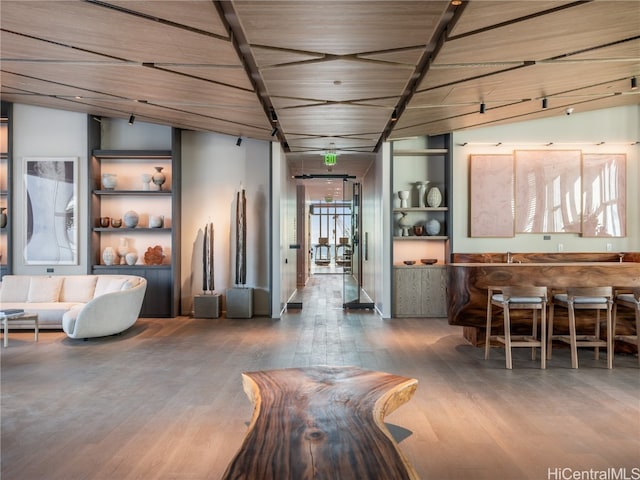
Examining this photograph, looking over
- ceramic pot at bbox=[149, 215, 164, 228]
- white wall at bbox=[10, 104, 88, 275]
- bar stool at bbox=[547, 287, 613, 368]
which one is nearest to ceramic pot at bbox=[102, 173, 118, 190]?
white wall at bbox=[10, 104, 88, 275]

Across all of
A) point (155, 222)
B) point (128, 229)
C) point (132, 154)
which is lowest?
point (128, 229)

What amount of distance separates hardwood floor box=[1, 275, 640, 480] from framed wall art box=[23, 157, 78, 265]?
1733 mm

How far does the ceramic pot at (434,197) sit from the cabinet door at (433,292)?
1.09 metres

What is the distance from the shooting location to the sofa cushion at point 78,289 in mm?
6793

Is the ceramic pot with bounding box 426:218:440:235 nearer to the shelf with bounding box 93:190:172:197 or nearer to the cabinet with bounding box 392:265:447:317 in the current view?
the cabinet with bounding box 392:265:447:317

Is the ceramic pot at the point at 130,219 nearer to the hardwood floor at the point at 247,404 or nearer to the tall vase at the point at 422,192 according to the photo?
the hardwood floor at the point at 247,404

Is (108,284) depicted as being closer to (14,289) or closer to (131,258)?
(131,258)

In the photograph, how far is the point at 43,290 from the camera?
6.73m

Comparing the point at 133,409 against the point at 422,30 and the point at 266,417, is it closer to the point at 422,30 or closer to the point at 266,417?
the point at 266,417

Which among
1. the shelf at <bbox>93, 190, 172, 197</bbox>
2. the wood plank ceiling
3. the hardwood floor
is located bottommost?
the hardwood floor

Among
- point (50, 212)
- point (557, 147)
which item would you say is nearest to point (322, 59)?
point (557, 147)

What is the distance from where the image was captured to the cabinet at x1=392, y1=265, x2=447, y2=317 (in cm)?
762

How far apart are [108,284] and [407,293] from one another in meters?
4.71

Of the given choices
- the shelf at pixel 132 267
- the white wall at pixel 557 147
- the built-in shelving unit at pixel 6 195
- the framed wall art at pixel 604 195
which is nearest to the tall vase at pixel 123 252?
the shelf at pixel 132 267
